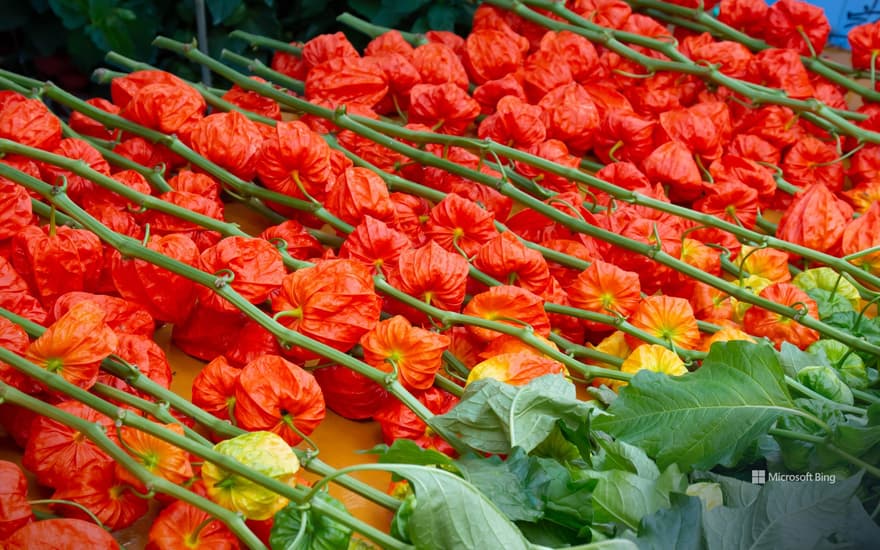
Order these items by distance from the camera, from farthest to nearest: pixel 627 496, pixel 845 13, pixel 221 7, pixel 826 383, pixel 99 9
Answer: pixel 845 13
pixel 99 9
pixel 221 7
pixel 826 383
pixel 627 496

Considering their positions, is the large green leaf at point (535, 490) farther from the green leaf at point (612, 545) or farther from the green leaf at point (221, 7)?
the green leaf at point (221, 7)

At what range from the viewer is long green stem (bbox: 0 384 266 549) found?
3.87 feet

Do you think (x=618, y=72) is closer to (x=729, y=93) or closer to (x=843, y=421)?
(x=729, y=93)

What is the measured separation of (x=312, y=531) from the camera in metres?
1.20

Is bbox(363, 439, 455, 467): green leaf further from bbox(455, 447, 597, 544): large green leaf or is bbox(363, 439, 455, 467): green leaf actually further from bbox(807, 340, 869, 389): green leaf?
bbox(807, 340, 869, 389): green leaf

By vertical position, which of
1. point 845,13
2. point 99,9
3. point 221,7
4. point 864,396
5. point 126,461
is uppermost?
point 845,13

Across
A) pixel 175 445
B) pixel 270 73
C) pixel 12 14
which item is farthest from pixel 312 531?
pixel 12 14

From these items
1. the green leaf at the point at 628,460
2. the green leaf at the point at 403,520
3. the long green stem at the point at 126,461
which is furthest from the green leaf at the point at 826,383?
the long green stem at the point at 126,461

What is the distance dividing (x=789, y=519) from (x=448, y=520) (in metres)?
0.43

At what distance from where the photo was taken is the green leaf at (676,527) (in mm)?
1126

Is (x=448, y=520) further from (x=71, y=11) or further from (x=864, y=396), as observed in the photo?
(x=71, y=11)

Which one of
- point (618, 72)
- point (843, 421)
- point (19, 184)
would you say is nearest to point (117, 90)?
point (19, 184)

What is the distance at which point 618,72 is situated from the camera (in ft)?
9.28

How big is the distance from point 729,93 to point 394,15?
120 centimetres
